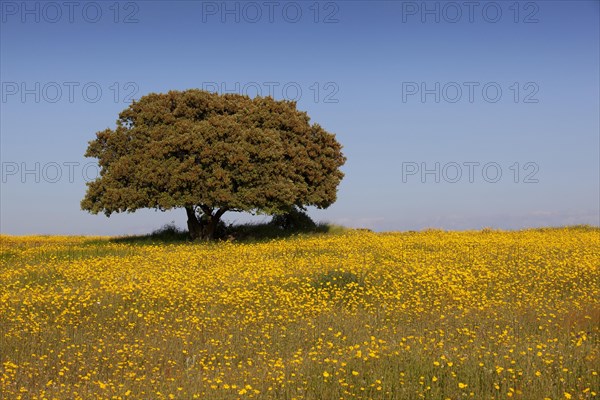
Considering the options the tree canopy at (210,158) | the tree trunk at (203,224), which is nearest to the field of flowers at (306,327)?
the tree canopy at (210,158)

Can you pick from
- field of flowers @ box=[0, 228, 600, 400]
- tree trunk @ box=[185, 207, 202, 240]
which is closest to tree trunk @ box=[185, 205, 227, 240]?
tree trunk @ box=[185, 207, 202, 240]

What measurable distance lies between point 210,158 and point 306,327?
21.9 metres

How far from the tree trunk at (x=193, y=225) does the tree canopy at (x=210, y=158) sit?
64 millimetres

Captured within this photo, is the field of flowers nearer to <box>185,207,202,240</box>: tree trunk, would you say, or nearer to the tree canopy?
the tree canopy

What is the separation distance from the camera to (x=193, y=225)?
130ft

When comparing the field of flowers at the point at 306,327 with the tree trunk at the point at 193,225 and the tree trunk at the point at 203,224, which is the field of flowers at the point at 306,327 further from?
the tree trunk at the point at 193,225

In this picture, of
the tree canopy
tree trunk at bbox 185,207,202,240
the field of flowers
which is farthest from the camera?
tree trunk at bbox 185,207,202,240

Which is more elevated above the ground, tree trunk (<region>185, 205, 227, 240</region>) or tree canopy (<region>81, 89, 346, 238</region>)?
tree canopy (<region>81, 89, 346, 238</region>)

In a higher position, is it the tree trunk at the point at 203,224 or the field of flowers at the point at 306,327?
the tree trunk at the point at 203,224

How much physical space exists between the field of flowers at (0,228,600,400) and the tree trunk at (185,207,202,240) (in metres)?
14.1

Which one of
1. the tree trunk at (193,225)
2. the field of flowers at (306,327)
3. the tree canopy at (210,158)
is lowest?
the field of flowers at (306,327)

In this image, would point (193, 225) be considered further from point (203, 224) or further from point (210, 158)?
point (210, 158)

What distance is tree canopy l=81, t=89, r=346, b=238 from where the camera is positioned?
34.7m

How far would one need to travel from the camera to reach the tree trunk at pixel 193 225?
3938cm
